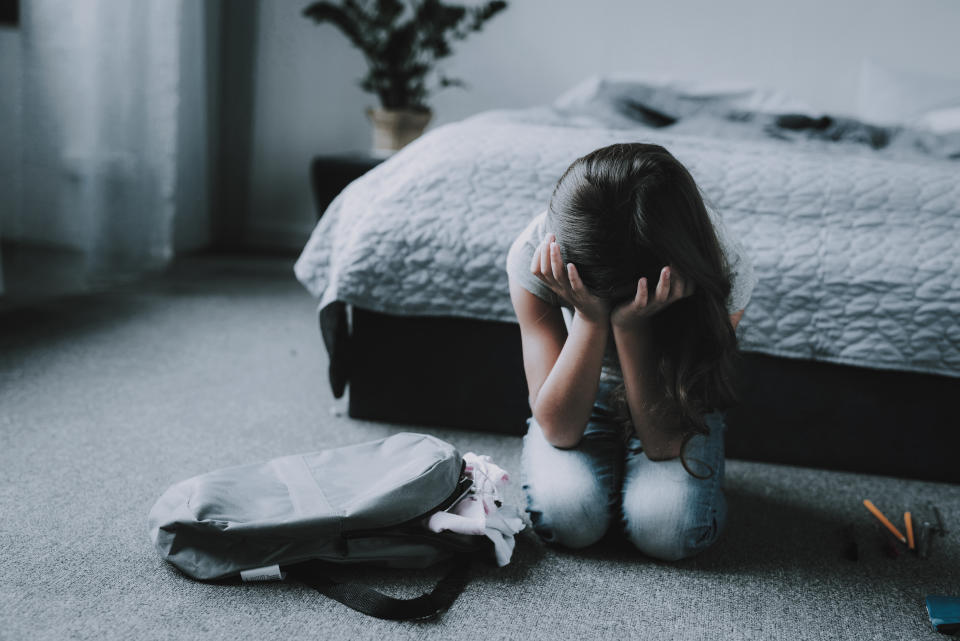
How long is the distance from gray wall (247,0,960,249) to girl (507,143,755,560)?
2152mm

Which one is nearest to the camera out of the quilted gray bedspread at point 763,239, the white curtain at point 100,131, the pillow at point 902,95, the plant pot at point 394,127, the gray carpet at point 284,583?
the gray carpet at point 284,583

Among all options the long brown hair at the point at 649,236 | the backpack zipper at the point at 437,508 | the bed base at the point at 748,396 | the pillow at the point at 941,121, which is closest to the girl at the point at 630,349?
the long brown hair at the point at 649,236

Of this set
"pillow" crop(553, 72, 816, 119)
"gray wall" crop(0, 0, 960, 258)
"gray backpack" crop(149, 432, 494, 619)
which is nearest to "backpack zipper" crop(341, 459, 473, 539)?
"gray backpack" crop(149, 432, 494, 619)

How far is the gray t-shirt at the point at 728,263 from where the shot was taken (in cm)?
109

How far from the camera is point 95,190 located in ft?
7.79

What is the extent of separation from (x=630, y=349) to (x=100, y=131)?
1.94 metres

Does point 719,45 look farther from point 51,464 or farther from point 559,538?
point 51,464

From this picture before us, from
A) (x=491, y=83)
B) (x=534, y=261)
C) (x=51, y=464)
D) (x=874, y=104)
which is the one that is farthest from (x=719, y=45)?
(x=51, y=464)

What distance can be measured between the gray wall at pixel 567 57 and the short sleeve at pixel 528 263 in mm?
2156

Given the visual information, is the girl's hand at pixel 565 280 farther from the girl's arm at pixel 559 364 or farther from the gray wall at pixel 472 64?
the gray wall at pixel 472 64

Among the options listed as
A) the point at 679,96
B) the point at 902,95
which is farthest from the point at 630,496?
the point at 902,95

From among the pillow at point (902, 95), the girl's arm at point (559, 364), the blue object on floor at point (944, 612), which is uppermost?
the pillow at point (902, 95)

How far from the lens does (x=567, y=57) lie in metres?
3.10

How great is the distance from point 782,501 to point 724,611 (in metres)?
0.40
